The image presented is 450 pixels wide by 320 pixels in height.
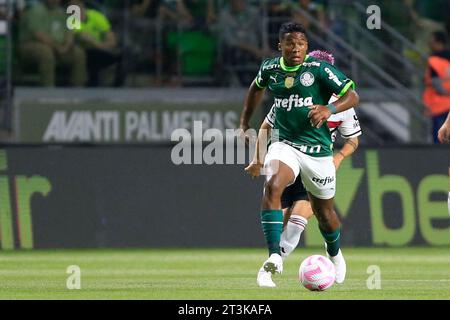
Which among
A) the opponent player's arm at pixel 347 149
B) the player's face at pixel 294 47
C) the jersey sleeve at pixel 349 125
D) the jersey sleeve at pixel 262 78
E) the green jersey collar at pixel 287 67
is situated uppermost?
the player's face at pixel 294 47

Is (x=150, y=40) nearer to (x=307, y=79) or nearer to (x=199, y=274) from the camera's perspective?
(x=199, y=274)

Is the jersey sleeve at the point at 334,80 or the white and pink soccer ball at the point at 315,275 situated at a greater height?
the jersey sleeve at the point at 334,80

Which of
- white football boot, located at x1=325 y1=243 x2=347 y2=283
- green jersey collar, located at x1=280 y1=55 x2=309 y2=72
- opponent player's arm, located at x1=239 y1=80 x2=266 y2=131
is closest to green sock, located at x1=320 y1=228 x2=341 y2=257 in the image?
white football boot, located at x1=325 y1=243 x2=347 y2=283

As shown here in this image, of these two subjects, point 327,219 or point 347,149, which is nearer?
point 327,219

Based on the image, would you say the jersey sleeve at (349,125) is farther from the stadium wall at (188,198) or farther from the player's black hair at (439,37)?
the player's black hair at (439,37)

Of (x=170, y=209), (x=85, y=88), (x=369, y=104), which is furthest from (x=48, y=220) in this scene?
(x=369, y=104)

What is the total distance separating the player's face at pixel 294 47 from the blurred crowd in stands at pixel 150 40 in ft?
28.6

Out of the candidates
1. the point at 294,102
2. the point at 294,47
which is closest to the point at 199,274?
the point at 294,102

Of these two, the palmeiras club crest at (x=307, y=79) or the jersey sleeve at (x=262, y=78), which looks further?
the jersey sleeve at (x=262, y=78)

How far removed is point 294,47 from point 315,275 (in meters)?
1.91

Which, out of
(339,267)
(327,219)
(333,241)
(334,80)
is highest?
(334,80)

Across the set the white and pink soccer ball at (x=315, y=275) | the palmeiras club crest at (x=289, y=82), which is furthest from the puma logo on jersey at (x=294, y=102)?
the white and pink soccer ball at (x=315, y=275)

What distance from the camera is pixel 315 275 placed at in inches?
452

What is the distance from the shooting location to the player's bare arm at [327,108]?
11.6 meters
